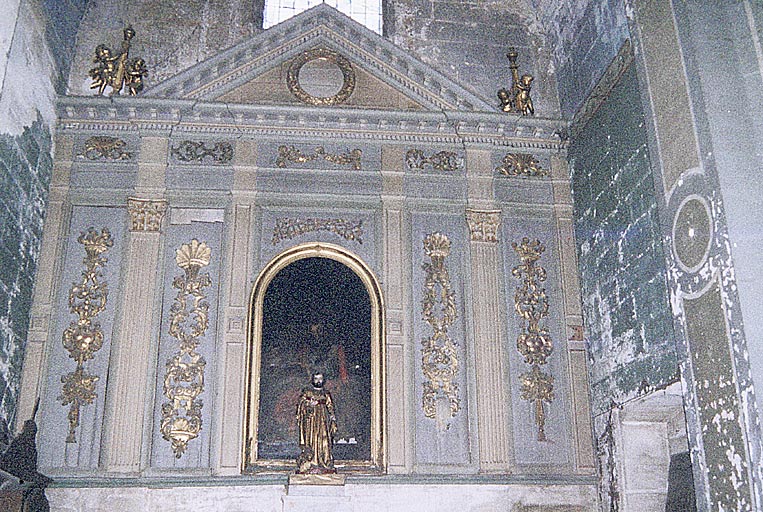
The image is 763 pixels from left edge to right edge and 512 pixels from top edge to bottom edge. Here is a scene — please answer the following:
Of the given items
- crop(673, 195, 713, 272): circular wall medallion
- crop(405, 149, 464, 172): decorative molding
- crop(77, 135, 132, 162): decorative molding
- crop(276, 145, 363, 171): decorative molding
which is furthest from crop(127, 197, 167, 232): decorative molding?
crop(673, 195, 713, 272): circular wall medallion

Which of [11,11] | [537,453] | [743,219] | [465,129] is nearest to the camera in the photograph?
[743,219]

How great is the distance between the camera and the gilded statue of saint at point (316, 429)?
7.86 m

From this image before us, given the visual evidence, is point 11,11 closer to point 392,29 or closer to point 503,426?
point 392,29

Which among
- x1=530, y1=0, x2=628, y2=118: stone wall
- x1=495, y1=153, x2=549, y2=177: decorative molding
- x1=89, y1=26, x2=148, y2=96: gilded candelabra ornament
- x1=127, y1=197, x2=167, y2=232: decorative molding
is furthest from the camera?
x1=495, y1=153, x2=549, y2=177: decorative molding

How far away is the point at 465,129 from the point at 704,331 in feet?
14.5

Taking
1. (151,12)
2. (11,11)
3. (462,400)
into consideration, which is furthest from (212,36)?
(462,400)

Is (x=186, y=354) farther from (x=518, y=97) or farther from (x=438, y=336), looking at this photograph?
(x=518, y=97)

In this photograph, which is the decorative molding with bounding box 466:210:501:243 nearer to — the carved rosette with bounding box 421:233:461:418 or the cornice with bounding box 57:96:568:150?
the carved rosette with bounding box 421:233:461:418

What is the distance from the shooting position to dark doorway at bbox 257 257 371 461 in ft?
26.6

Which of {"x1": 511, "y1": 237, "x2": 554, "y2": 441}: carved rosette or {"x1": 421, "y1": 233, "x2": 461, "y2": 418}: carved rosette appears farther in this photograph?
{"x1": 511, "y1": 237, "x2": 554, "y2": 441}: carved rosette

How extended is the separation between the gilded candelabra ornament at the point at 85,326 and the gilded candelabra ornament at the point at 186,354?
683mm

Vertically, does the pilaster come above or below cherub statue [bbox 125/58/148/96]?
below

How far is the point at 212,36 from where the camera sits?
970 cm

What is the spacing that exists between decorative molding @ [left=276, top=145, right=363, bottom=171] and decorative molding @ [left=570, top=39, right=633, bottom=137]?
2.31m
